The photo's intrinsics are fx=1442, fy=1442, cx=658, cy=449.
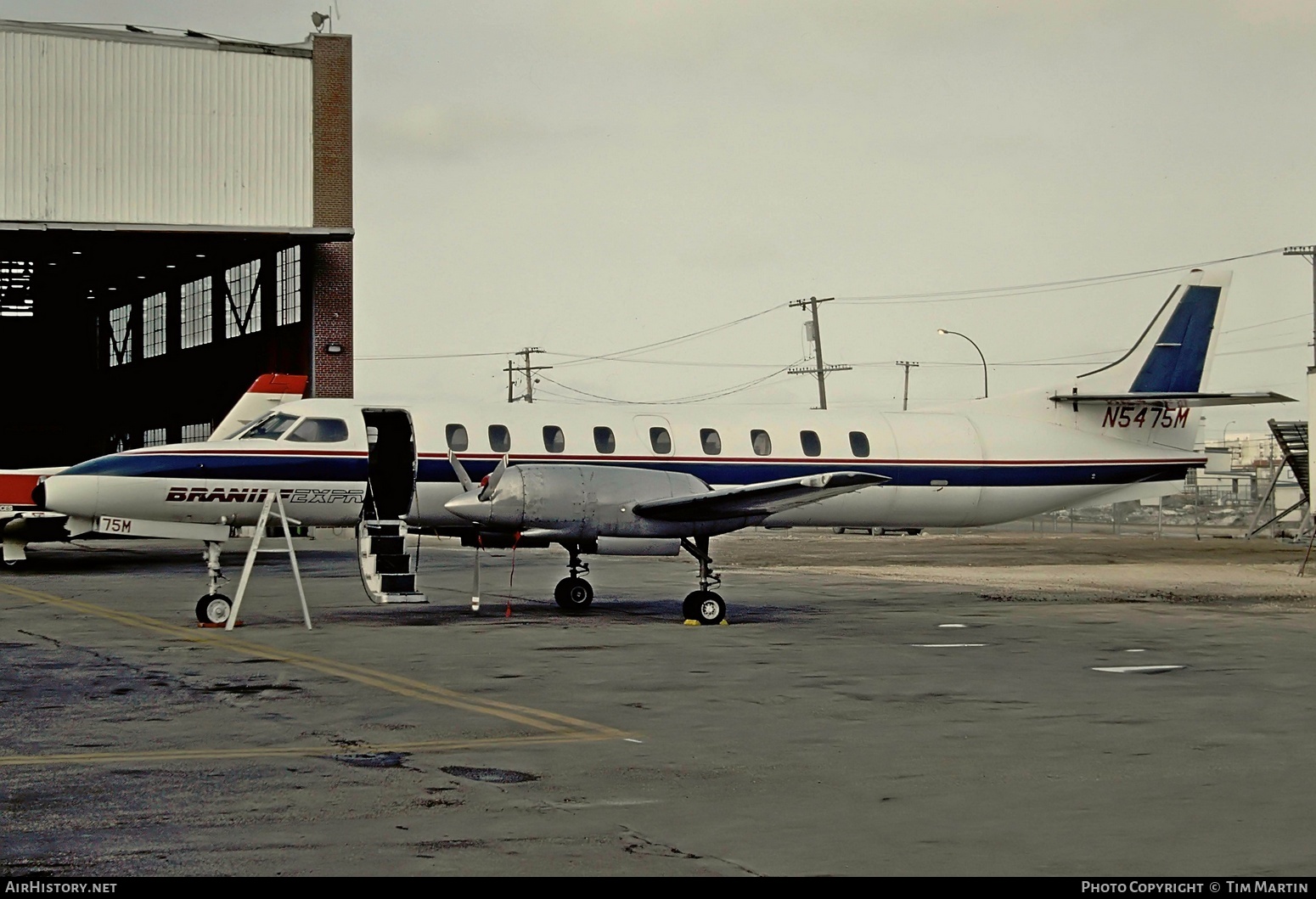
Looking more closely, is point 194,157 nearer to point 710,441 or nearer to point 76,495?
point 76,495

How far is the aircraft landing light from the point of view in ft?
49.1

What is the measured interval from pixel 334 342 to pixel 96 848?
132 feet

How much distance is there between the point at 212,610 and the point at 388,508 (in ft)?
14.4

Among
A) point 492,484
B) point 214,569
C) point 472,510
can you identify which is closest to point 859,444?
point 492,484

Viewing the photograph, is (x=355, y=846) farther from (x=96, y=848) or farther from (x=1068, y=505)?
(x=1068, y=505)

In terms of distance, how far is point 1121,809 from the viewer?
8.25 meters

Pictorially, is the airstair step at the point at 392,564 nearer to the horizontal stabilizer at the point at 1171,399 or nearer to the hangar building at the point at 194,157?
the horizontal stabilizer at the point at 1171,399

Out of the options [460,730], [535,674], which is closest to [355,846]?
[460,730]

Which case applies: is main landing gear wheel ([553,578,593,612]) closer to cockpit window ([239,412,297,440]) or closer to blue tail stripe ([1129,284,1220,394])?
cockpit window ([239,412,297,440])

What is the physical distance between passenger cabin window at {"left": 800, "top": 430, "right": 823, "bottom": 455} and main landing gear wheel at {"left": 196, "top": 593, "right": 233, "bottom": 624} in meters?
10.6

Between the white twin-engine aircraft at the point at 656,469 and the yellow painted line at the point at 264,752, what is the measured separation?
9.44 metres

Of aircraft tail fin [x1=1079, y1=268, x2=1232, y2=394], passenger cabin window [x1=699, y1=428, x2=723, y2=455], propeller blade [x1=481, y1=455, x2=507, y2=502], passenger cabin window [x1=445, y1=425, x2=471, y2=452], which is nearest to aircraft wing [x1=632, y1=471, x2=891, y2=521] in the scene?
propeller blade [x1=481, y1=455, x2=507, y2=502]

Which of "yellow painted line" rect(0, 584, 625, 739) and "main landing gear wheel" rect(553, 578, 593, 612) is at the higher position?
"main landing gear wheel" rect(553, 578, 593, 612)

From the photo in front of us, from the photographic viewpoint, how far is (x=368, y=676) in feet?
47.4
